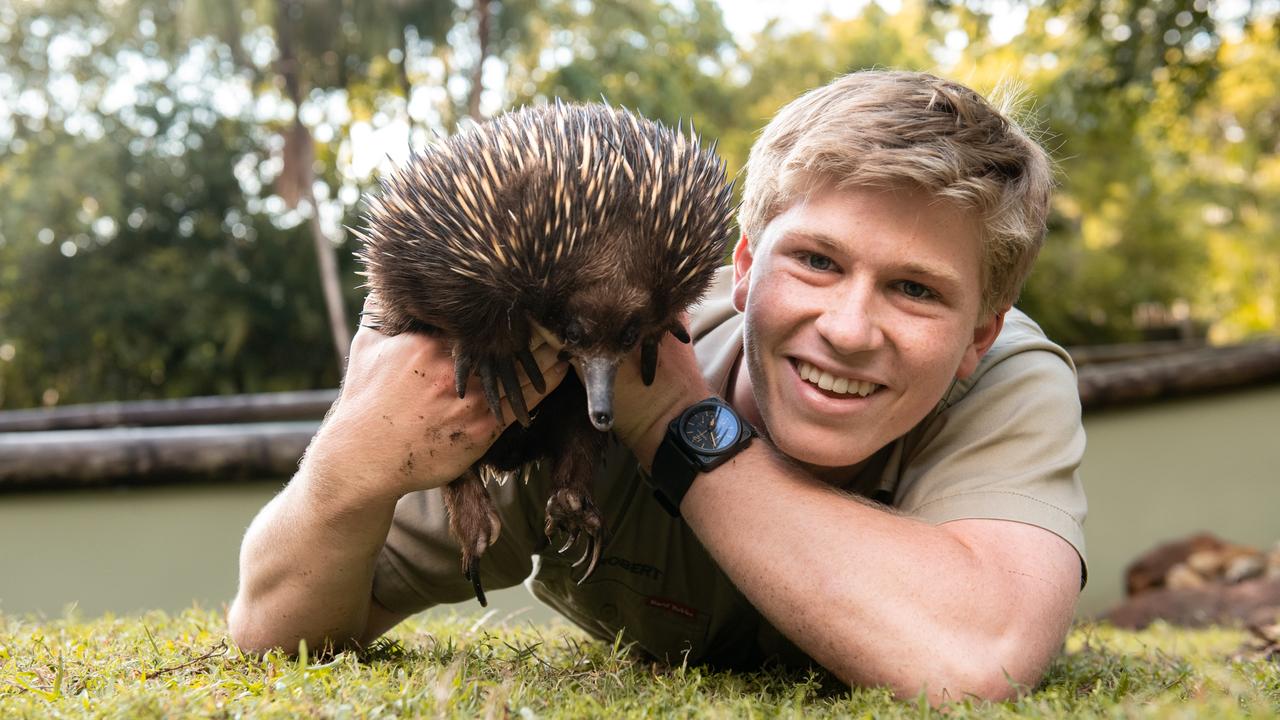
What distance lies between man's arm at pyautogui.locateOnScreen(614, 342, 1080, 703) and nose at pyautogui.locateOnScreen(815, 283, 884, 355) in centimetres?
23

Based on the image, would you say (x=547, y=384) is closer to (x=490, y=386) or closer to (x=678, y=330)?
(x=490, y=386)

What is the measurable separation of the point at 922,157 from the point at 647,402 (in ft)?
1.95

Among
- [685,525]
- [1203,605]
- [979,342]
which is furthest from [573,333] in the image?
[1203,605]

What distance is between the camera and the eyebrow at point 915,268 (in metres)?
1.64

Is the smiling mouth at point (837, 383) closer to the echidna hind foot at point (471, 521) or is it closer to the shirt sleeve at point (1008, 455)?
the shirt sleeve at point (1008, 455)

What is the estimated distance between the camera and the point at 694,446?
1669mm

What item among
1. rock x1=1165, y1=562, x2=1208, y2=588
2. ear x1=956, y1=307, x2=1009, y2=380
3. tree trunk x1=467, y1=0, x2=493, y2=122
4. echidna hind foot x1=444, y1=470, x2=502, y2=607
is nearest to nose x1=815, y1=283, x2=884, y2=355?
ear x1=956, y1=307, x2=1009, y2=380

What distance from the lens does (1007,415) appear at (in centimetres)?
175

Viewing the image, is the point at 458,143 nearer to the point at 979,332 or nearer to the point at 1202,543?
→ the point at 979,332

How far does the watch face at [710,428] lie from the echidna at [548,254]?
106 mm

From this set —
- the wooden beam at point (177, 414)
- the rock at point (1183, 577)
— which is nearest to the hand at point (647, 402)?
the rock at point (1183, 577)

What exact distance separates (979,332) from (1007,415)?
0.58 feet

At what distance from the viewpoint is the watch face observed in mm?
1677

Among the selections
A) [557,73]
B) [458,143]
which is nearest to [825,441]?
[458,143]
